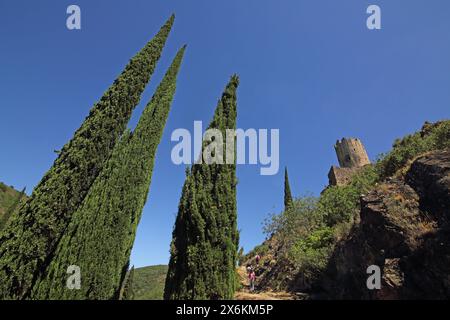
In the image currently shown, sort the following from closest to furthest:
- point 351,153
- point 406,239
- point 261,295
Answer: point 406,239 < point 261,295 < point 351,153

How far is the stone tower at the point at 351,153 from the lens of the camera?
169 ft

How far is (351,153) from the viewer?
52.4 metres

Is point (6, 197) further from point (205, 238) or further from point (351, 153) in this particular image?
point (351, 153)

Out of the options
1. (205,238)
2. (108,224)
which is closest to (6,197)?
(108,224)

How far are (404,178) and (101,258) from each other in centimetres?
1373

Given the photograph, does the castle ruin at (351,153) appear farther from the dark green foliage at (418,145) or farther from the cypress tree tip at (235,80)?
the cypress tree tip at (235,80)

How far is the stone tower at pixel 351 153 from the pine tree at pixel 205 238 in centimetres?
4829

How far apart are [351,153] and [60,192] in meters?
52.7

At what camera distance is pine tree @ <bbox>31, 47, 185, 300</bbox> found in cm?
916

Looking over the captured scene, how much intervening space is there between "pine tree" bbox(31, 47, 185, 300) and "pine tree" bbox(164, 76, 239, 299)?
3.71m

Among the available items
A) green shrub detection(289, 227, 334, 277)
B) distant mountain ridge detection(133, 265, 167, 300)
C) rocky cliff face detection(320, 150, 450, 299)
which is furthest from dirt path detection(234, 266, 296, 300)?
distant mountain ridge detection(133, 265, 167, 300)

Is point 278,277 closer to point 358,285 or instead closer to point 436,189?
point 358,285

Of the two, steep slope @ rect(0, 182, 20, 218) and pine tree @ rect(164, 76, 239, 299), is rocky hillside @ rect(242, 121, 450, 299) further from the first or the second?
steep slope @ rect(0, 182, 20, 218)
